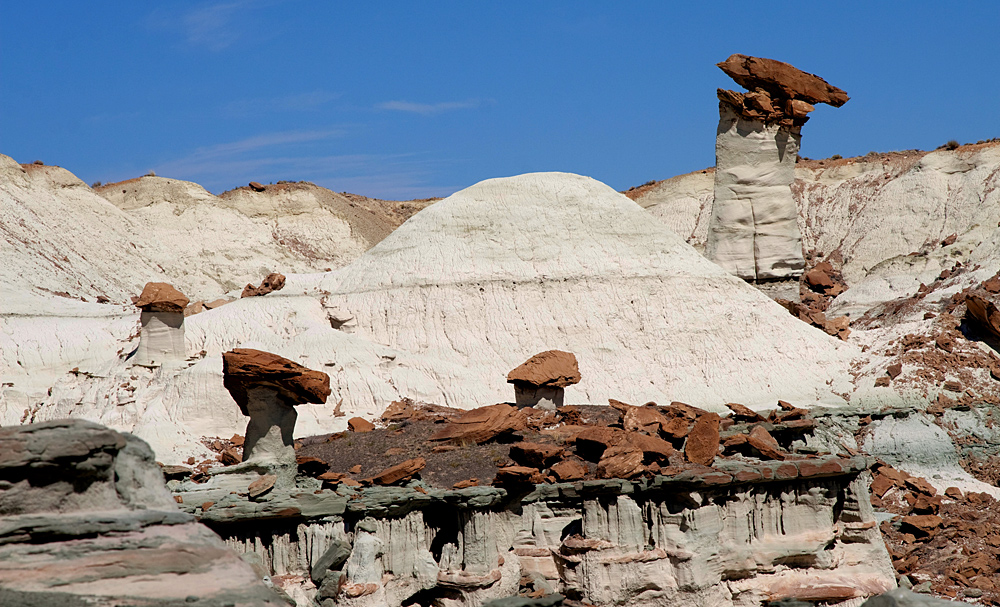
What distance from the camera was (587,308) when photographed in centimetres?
3378

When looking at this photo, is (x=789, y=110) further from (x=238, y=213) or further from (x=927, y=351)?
(x=238, y=213)

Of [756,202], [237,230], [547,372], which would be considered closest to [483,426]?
[547,372]

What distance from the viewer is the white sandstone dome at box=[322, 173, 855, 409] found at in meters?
31.5

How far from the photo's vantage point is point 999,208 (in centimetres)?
5269

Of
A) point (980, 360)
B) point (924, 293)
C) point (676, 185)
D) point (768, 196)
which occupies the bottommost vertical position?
point (980, 360)

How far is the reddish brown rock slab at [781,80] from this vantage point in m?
38.8

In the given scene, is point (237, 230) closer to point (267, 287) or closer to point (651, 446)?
point (267, 287)

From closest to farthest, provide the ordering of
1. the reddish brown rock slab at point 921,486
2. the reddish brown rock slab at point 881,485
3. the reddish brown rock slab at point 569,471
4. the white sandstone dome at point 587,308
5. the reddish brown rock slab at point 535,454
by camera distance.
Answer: the reddish brown rock slab at point 569,471 → the reddish brown rock slab at point 535,454 → the reddish brown rock slab at point 921,486 → the reddish brown rock slab at point 881,485 → the white sandstone dome at point 587,308

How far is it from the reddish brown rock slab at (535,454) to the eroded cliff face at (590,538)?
816mm

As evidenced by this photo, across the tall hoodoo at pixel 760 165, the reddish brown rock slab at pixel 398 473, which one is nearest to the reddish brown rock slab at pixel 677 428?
the reddish brown rock slab at pixel 398 473

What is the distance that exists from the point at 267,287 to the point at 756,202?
19.1 meters

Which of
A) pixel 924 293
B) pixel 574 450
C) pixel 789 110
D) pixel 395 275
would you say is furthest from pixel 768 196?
pixel 574 450

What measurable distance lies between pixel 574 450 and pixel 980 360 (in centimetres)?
1603

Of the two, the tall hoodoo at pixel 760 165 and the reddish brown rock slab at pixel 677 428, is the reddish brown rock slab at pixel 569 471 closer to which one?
the reddish brown rock slab at pixel 677 428
